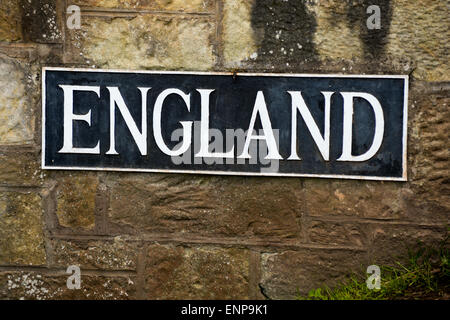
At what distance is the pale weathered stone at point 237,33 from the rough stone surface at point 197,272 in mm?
915

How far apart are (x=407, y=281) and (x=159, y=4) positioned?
5.63 feet

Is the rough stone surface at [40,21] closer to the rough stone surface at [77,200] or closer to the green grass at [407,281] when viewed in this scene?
the rough stone surface at [77,200]

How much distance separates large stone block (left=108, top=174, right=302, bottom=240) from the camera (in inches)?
85.8

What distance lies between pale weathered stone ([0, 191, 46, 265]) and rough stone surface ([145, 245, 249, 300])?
55cm

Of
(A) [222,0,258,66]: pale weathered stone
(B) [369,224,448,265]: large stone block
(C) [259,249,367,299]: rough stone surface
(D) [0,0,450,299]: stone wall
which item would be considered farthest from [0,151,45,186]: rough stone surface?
(B) [369,224,448,265]: large stone block

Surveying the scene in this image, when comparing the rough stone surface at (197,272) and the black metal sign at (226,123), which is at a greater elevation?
the black metal sign at (226,123)

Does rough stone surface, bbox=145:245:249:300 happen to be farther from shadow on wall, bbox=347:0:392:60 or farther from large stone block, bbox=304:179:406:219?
shadow on wall, bbox=347:0:392:60

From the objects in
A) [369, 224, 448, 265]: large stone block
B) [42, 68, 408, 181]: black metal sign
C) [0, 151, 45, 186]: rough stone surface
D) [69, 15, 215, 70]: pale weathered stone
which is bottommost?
[369, 224, 448, 265]: large stone block

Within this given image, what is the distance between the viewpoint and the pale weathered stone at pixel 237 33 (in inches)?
84.8

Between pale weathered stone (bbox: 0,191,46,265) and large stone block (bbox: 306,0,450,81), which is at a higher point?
large stone block (bbox: 306,0,450,81)

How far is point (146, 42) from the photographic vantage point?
7.15ft

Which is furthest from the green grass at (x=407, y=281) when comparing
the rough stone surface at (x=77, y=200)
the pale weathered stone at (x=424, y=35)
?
the rough stone surface at (x=77, y=200)
